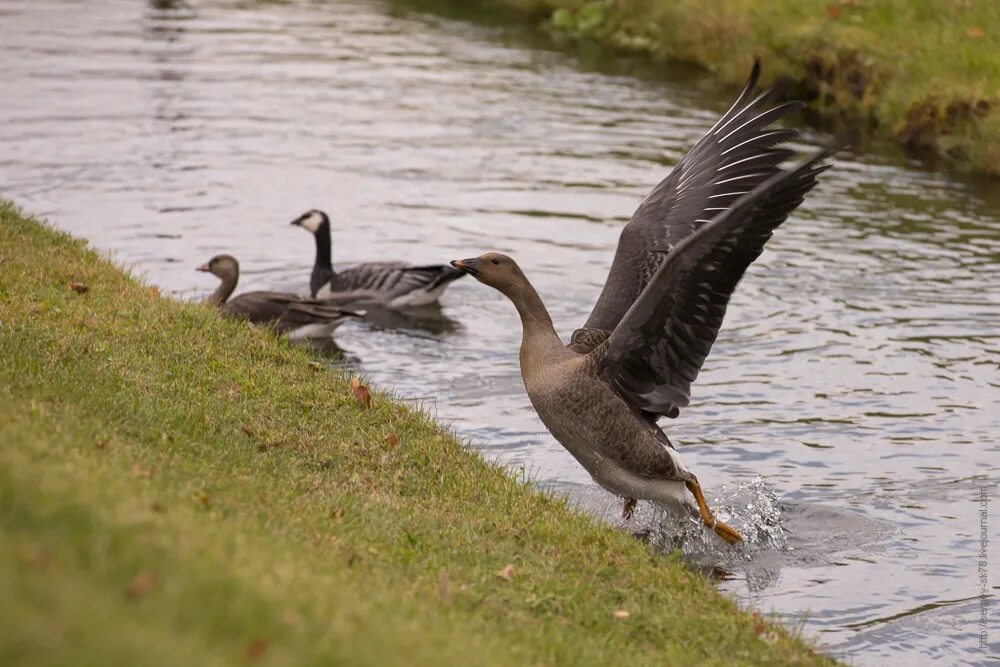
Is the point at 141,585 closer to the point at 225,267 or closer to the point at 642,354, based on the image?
the point at 642,354

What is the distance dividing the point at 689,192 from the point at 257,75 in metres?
18.6

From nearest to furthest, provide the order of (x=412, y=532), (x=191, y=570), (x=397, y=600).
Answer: (x=191, y=570)
(x=397, y=600)
(x=412, y=532)

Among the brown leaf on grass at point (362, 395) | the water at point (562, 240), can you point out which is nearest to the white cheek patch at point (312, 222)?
the water at point (562, 240)

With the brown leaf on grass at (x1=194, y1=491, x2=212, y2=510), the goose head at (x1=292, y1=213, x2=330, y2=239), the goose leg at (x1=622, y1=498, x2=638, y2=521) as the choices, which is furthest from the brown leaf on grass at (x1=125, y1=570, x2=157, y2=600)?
the goose head at (x1=292, y1=213, x2=330, y2=239)

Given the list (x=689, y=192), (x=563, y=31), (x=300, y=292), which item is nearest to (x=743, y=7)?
(x=563, y=31)

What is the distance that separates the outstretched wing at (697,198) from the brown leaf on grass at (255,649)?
216 inches

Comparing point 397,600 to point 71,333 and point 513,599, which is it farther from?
point 71,333

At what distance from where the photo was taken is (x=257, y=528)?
6.07m

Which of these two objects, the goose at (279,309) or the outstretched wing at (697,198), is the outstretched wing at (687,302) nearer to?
the outstretched wing at (697,198)

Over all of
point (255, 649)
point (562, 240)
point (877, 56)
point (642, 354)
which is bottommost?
point (562, 240)

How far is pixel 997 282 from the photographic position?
50.1ft

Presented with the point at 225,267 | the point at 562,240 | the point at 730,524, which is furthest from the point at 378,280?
the point at 730,524

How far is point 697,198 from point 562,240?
7.44 meters

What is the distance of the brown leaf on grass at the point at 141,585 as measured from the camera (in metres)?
4.29
